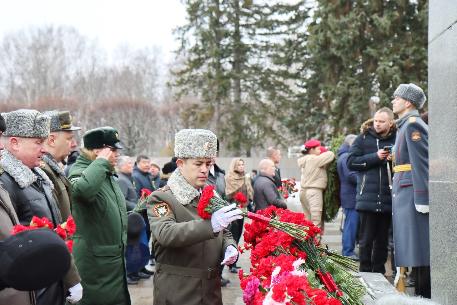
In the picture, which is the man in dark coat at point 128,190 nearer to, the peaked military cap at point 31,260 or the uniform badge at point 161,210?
the uniform badge at point 161,210

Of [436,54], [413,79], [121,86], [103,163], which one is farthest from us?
[121,86]

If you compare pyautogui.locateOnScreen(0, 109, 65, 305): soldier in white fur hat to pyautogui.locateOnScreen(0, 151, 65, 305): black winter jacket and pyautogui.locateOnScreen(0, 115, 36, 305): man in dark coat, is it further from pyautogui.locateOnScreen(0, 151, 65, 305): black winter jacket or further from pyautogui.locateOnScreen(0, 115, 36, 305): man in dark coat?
pyautogui.locateOnScreen(0, 115, 36, 305): man in dark coat

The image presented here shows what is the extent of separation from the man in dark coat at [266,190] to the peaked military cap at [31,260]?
655 cm

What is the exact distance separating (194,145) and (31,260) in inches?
67.8

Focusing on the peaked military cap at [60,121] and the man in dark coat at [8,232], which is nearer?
the man in dark coat at [8,232]

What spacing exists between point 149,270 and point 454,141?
6.58m

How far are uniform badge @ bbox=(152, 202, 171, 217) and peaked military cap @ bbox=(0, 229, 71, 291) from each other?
1.38 m

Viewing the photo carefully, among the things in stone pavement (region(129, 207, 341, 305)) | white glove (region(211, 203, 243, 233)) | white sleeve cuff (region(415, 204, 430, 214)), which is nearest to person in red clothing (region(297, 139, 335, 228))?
stone pavement (region(129, 207, 341, 305))

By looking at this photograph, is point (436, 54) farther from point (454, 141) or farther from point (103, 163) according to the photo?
point (103, 163)

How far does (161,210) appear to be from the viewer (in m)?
3.84

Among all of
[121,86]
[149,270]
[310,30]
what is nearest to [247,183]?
[149,270]

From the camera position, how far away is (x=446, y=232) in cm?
400

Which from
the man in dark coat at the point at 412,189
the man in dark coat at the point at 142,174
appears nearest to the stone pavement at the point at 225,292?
the man in dark coat at the point at 142,174

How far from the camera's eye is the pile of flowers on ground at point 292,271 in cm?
299
